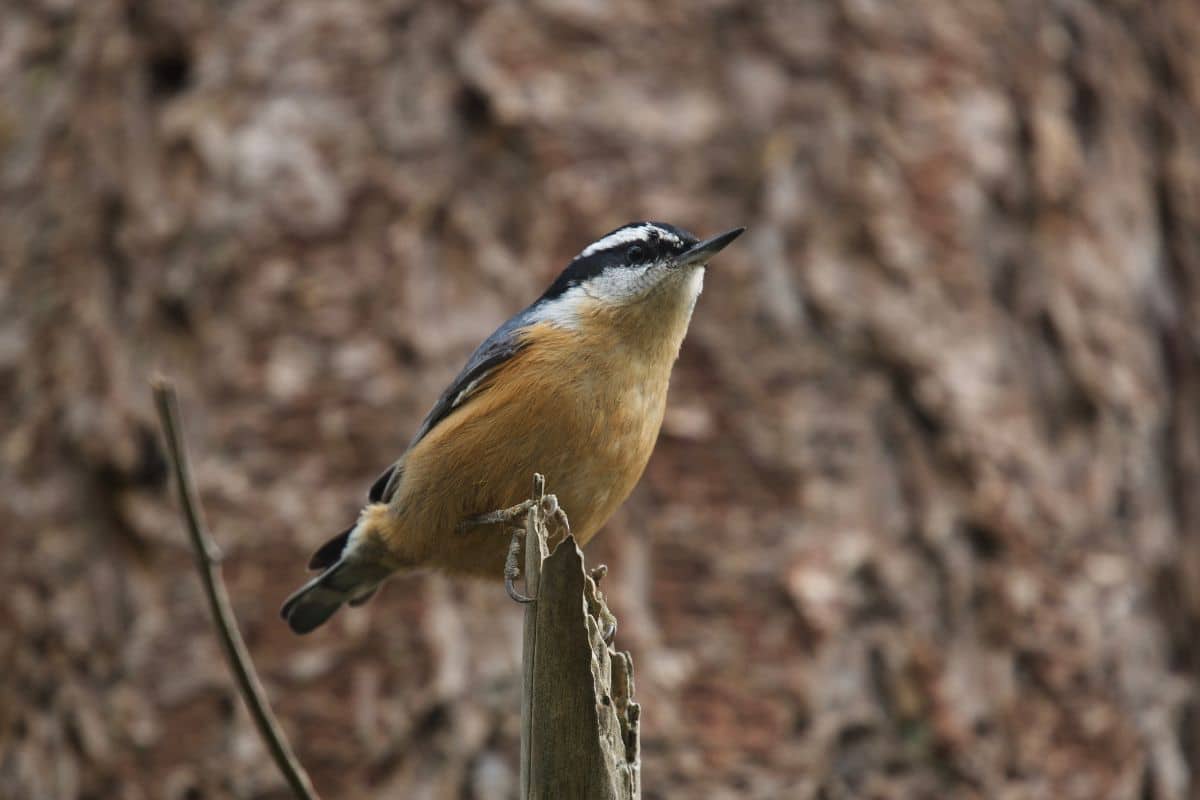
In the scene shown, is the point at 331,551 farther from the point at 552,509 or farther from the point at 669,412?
the point at 669,412

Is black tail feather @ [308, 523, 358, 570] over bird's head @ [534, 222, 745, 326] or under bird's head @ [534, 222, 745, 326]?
under

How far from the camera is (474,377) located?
359 centimetres

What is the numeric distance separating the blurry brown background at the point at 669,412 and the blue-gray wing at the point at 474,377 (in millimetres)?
1077

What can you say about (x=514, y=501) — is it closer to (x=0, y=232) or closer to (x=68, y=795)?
(x=68, y=795)

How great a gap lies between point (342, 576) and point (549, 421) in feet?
3.12

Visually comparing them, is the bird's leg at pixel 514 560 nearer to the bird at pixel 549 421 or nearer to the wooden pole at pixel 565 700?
the bird at pixel 549 421

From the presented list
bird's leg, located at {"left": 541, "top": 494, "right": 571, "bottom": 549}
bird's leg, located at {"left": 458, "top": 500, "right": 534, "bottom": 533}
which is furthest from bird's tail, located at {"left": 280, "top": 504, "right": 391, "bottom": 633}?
bird's leg, located at {"left": 541, "top": 494, "right": 571, "bottom": 549}

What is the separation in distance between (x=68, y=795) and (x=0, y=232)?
2.24m

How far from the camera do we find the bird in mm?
3271

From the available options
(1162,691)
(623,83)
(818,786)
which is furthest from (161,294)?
(1162,691)

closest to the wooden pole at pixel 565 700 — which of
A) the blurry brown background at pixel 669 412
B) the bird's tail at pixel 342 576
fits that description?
the bird's tail at pixel 342 576

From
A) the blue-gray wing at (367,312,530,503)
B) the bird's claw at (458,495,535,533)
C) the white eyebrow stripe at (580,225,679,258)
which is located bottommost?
the bird's claw at (458,495,535,533)

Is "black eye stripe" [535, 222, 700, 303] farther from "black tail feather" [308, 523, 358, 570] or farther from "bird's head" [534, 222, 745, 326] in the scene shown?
"black tail feather" [308, 523, 358, 570]

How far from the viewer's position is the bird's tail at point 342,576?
370 cm
